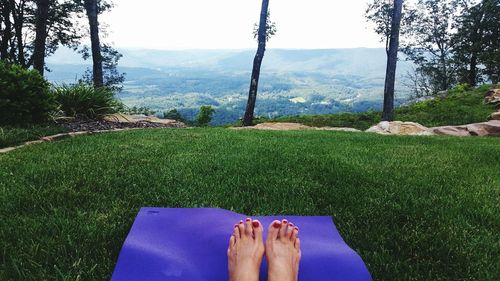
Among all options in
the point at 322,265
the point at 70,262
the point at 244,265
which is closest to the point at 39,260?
the point at 70,262

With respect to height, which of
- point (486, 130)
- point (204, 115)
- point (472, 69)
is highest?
point (472, 69)

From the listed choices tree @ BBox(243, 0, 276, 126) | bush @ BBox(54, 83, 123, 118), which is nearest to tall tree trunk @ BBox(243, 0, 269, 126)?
tree @ BBox(243, 0, 276, 126)

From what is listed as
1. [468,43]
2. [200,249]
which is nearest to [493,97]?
[468,43]

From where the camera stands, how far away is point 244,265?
1984 mm

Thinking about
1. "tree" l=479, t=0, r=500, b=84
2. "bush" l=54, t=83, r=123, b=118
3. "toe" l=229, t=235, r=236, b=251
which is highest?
"tree" l=479, t=0, r=500, b=84

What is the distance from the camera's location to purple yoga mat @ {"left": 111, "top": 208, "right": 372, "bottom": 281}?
1.97 meters

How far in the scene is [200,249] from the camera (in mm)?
2186

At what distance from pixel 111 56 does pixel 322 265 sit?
61.6 feet

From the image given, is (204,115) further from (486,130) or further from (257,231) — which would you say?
(257,231)

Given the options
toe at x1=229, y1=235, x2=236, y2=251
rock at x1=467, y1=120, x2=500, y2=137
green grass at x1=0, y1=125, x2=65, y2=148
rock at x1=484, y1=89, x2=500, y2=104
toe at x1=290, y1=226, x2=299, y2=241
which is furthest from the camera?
rock at x1=484, y1=89, x2=500, y2=104

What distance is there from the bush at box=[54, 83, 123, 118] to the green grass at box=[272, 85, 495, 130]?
717 cm

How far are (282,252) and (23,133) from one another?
518cm

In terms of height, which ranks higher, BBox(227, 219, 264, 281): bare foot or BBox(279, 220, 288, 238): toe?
BBox(279, 220, 288, 238): toe

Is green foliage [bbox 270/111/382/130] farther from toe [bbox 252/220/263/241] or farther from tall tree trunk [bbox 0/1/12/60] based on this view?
tall tree trunk [bbox 0/1/12/60]
